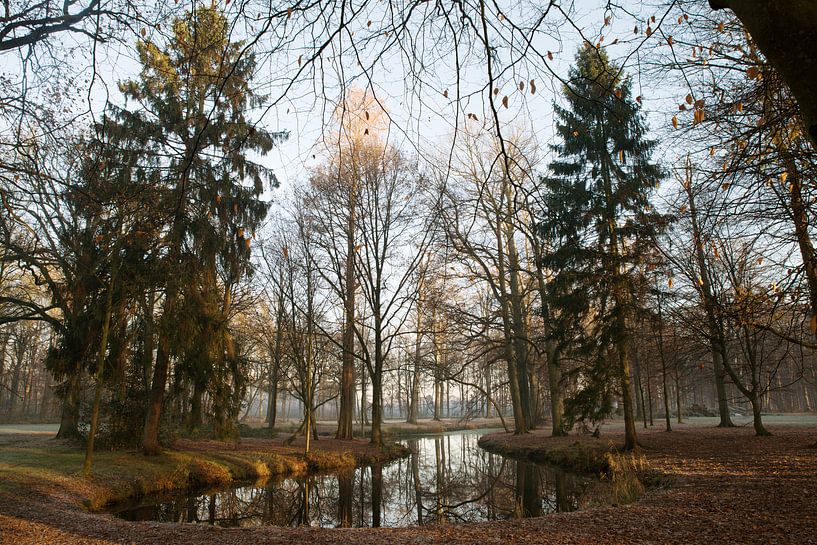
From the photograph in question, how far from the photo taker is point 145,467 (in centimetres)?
1120

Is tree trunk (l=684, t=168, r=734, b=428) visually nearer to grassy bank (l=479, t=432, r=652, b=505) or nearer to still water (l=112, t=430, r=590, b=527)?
grassy bank (l=479, t=432, r=652, b=505)

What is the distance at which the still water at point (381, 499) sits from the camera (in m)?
8.65

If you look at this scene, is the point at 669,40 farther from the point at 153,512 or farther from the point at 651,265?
the point at 651,265

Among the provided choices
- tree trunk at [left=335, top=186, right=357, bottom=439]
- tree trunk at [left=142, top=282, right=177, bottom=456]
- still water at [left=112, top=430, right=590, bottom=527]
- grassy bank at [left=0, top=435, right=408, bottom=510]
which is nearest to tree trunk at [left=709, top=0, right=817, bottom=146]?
still water at [left=112, top=430, right=590, bottom=527]

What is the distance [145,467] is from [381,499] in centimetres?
574

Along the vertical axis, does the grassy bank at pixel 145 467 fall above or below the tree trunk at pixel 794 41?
below

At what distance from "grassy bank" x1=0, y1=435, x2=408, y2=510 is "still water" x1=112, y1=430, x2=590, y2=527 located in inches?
23.0

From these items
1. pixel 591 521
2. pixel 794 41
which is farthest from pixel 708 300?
pixel 794 41

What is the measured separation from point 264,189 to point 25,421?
32.9 metres

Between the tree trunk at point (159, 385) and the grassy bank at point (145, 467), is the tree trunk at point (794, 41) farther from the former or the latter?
the tree trunk at point (159, 385)

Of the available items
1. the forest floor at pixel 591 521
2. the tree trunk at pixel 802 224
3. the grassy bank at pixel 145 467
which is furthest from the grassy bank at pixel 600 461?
the grassy bank at pixel 145 467

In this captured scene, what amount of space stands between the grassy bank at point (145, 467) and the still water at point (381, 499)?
1.91 feet

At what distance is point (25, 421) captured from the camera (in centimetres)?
3456

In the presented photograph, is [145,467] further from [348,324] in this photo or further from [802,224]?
[802,224]
